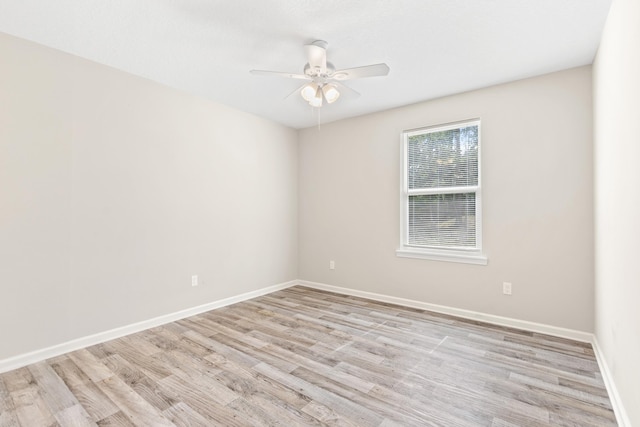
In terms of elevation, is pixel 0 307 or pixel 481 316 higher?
pixel 0 307

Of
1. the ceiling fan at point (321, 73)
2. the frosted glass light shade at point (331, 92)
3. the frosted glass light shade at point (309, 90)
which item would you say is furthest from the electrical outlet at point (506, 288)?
the frosted glass light shade at point (309, 90)

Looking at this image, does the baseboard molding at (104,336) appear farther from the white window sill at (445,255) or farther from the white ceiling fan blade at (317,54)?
the white ceiling fan blade at (317,54)

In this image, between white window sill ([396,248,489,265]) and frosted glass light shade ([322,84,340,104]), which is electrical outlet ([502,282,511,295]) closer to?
white window sill ([396,248,489,265])

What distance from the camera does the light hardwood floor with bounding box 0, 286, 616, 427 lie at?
178 cm

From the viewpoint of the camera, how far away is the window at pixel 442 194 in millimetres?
3453

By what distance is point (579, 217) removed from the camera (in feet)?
9.27

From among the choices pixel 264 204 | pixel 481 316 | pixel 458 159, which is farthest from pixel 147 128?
pixel 481 316

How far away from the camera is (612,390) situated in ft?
6.32

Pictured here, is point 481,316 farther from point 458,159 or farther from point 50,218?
point 50,218

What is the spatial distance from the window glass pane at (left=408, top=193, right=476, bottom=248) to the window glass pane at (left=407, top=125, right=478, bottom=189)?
0.57 feet

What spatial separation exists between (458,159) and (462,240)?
0.92 meters

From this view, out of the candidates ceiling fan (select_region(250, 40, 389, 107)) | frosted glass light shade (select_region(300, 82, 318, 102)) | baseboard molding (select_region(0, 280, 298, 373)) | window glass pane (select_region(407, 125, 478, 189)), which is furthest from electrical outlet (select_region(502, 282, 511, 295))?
baseboard molding (select_region(0, 280, 298, 373))

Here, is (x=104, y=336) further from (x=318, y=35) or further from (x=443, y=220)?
(x=443, y=220)

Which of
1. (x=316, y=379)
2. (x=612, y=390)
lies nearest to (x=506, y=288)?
(x=612, y=390)
